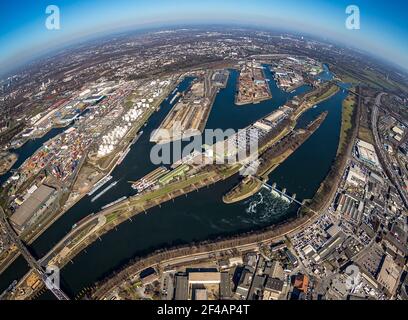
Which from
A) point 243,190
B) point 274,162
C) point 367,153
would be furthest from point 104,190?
point 367,153

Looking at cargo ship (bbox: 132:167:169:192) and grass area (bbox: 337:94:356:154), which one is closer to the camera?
cargo ship (bbox: 132:167:169:192)

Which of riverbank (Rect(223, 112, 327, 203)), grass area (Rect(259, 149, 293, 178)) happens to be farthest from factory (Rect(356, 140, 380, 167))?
grass area (Rect(259, 149, 293, 178))

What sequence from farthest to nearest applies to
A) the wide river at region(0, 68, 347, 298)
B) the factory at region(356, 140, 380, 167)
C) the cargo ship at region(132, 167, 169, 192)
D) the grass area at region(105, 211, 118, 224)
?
the factory at region(356, 140, 380, 167) → the cargo ship at region(132, 167, 169, 192) → the grass area at region(105, 211, 118, 224) → the wide river at region(0, 68, 347, 298)

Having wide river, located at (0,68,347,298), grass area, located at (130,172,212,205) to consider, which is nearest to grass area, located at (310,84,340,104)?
wide river, located at (0,68,347,298)

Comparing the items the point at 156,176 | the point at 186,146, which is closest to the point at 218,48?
the point at 186,146

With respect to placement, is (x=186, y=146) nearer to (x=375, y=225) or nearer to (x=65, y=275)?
(x=65, y=275)

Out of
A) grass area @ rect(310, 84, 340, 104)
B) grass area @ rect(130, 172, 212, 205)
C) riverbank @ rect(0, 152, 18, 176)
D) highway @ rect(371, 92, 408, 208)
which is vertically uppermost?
grass area @ rect(310, 84, 340, 104)

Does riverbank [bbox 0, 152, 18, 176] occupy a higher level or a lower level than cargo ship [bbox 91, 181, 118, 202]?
higher

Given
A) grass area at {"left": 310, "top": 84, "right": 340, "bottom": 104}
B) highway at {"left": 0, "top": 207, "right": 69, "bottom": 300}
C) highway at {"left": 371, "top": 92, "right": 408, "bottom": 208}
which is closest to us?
highway at {"left": 0, "top": 207, "right": 69, "bottom": 300}

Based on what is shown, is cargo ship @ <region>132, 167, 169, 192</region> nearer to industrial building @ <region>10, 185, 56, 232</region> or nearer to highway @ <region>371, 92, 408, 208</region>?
industrial building @ <region>10, 185, 56, 232</region>
